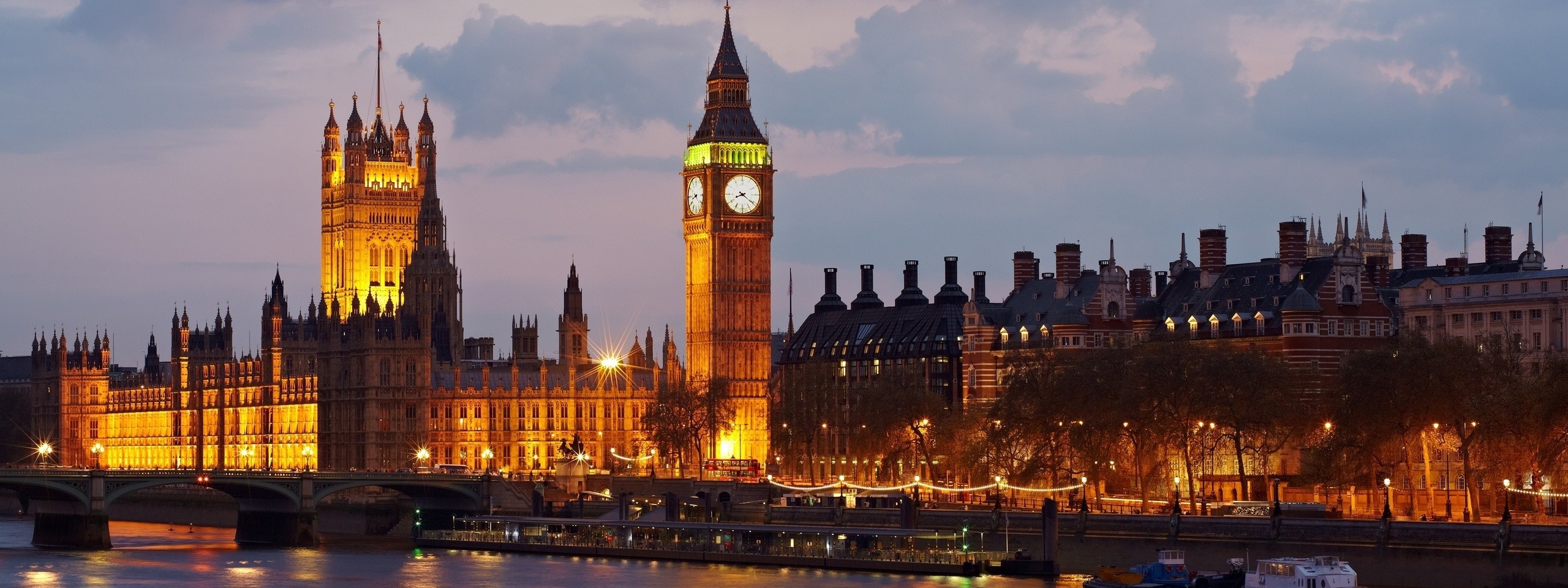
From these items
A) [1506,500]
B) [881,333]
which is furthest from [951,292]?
[1506,500]

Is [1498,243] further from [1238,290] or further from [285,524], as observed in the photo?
[285,524]

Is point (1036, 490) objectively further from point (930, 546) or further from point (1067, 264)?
point (1067, 264)

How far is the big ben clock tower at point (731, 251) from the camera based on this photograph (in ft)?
542

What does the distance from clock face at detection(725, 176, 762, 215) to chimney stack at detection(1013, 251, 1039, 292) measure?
19.9 metres

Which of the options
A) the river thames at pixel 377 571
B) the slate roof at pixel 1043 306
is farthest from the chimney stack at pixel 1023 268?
the river thames at pixel 377 571

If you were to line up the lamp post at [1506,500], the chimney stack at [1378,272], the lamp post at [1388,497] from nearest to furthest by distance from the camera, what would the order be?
1. the lamp post at [1506,500]
2. the lamp post at [1388,497]
3. the chimney stack at [1378,272]

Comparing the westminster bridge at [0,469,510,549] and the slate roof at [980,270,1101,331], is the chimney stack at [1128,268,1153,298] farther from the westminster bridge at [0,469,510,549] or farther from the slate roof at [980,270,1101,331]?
the westminster bridge at [0,469,510,549]

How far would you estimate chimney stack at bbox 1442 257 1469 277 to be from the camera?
128750 millimetres

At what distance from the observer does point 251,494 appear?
143500mm

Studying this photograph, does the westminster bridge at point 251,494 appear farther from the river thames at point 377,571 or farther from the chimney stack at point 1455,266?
the chimney stack at point 1455,266

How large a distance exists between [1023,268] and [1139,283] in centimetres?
982

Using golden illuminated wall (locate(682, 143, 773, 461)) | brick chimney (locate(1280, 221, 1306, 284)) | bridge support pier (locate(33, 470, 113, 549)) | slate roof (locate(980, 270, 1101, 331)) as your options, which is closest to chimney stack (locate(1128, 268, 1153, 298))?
slate roof (locate(980, 270, 1101, 331))

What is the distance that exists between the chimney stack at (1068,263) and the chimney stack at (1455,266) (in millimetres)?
18810

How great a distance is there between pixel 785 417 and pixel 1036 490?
35.0 meters
